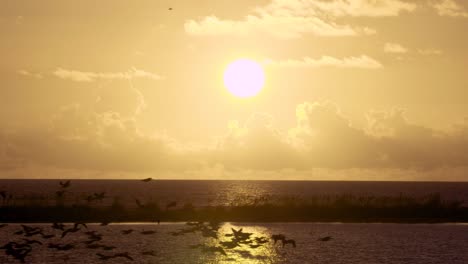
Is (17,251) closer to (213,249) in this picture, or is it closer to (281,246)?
(213,249)

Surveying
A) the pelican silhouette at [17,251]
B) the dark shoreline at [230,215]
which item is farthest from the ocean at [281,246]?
the dark shoreline at [230,215]

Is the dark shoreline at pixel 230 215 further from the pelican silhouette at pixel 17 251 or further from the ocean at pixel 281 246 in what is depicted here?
the pelican silhouette at pixel 17 251

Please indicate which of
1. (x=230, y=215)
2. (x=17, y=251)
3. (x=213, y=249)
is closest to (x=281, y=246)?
(x=213, y=249)

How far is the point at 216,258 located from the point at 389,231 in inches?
894

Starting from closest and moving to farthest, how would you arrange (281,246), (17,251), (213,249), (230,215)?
(17,251) → (213,249) → (281,246) → (230,215)

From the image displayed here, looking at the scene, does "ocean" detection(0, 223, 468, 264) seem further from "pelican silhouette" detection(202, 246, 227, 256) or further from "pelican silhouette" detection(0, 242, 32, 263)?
"pelican silhouette" detection(0, 242, 32, 263)

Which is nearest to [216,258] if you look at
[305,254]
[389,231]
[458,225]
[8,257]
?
[305,254]

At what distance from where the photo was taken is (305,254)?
153 feet

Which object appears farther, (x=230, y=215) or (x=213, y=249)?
(x=230, y=215)

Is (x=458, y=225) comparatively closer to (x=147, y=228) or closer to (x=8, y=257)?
(x=147, y=228)

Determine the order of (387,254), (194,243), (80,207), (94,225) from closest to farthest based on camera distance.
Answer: (387,254), (194,243), (94,225), (80,207)

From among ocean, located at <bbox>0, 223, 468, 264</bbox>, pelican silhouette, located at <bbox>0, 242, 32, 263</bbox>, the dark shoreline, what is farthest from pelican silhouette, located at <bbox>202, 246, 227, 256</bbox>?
the dark shoreline

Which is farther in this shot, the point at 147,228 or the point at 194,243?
the point at 147,228

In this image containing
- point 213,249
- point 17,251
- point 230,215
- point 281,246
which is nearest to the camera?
point 17,251
